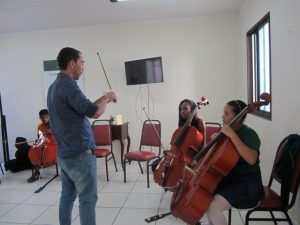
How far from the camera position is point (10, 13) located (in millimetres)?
3746

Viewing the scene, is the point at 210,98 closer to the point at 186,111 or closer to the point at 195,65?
the point at 195,65

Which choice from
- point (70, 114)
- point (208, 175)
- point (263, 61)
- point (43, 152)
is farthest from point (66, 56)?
point (263, 61)

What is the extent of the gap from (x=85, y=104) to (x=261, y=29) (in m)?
2.54

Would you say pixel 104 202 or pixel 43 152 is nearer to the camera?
pixel 104 202

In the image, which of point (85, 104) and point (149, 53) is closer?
point (85, 104)

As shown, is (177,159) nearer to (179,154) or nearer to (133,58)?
(179,154)

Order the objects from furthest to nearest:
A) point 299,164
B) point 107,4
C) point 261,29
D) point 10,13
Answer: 1. point 10,13
2. point 107,4
3. point 261,29
4. point 299,164

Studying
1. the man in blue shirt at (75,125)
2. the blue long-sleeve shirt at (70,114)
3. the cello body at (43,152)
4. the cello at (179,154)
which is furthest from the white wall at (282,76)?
the cello body at (43,152)

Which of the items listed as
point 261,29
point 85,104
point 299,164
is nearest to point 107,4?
point 261,29

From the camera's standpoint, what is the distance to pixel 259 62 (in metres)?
3.45

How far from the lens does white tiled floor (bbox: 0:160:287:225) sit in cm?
254

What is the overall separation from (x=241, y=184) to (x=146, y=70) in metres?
A: 2.95

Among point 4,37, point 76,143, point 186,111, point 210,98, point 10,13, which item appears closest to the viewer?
point 76,143

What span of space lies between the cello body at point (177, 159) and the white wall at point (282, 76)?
75 cm
